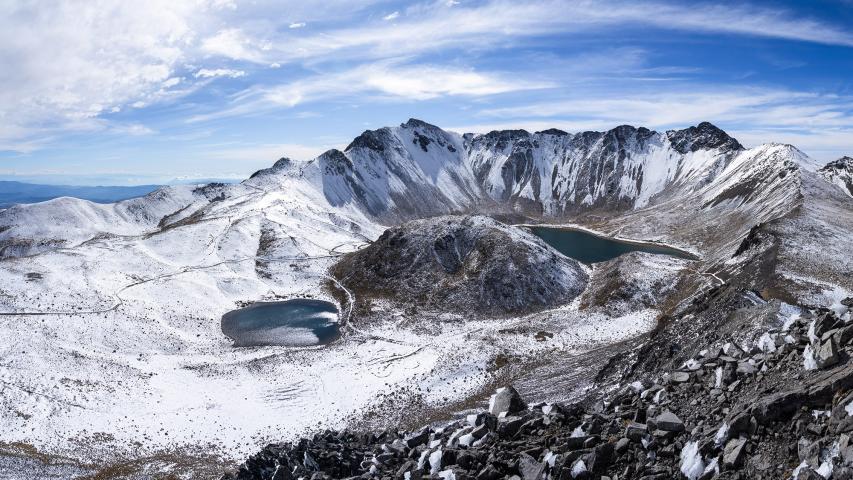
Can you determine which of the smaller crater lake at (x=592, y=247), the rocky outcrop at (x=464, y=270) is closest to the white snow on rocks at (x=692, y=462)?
the rocky outcrop at (x=464, y=270)

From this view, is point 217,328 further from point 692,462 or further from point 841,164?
point 841,164

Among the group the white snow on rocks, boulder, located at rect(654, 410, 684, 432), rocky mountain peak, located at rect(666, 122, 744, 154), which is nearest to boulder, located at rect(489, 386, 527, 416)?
boulder, located at rect(654, 410, 684, 432)

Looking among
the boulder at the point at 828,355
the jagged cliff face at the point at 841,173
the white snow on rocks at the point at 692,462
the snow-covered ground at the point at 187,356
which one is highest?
the jagged cliff face at the point at 841,173

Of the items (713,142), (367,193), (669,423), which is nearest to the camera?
(669,423)

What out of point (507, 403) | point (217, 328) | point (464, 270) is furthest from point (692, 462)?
point (464, 270)

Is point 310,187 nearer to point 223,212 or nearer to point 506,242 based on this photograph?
point 223,212

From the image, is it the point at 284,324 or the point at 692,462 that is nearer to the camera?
the point at 692,462

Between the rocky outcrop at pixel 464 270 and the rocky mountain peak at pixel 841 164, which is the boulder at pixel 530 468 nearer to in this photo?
the rocky outcrop at pixel 464 270
